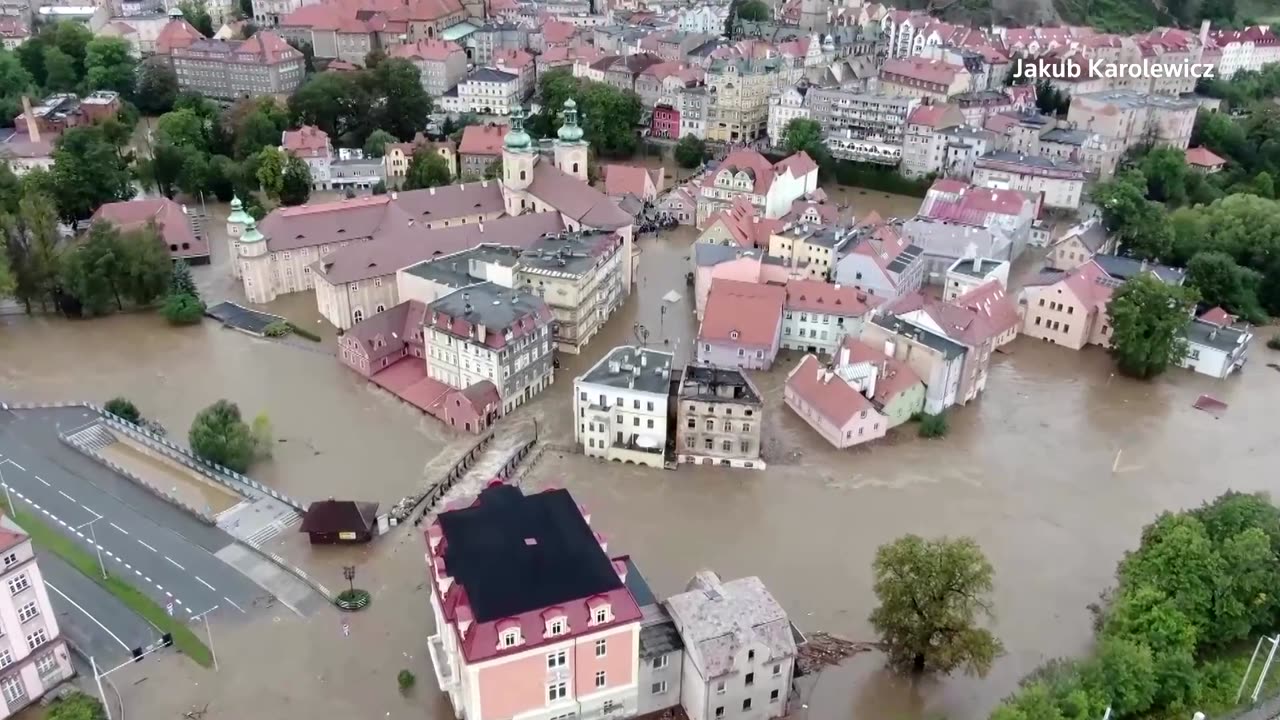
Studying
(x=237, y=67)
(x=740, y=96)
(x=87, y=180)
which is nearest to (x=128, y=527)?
(x=87, y=180)

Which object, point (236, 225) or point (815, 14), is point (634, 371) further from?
point (815, 14)

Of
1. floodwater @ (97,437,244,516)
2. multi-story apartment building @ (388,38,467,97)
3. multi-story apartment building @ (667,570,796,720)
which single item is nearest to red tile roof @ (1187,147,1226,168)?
multi-story apartment building @ (388,38,467,97)

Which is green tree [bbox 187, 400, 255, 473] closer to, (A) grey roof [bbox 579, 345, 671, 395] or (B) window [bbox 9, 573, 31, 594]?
(B) window [bbox 9, 573, 31, 594]

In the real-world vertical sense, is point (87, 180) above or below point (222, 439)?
above

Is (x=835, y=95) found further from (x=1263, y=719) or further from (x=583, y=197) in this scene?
(x=1263, y=719)

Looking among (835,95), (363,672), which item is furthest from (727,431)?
(835,95)

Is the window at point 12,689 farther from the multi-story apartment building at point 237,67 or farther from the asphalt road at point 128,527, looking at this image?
the multi-story apartment building at point 237,67
